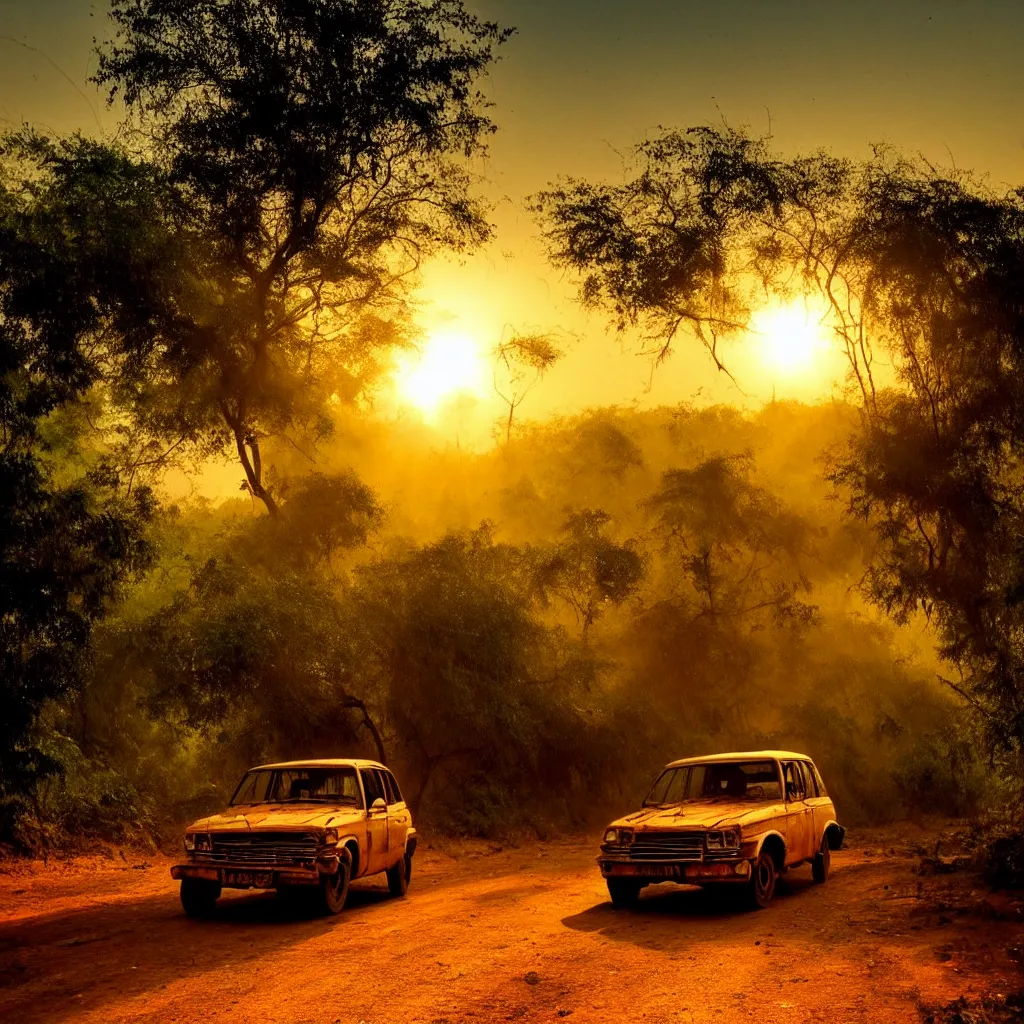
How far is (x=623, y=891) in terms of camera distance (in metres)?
11.4

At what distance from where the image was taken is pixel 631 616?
3067cm

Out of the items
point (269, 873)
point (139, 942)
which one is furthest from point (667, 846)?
Answer: point (139, 942)

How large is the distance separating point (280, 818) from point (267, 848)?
53 centimetres

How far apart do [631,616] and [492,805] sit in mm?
8365

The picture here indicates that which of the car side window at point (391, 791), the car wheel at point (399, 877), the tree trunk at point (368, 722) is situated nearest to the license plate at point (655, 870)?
the car wheel at point (399, 877)

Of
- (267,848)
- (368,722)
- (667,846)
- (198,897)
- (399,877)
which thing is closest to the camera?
(667,846)

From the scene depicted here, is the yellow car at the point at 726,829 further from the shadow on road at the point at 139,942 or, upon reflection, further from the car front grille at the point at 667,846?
the shadow on road at the point at 139,942

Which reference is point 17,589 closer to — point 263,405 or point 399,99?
point 263,405

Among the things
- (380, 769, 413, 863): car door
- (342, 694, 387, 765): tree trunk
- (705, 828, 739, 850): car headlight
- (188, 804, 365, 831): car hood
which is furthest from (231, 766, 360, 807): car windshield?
(342, 694, 387, 765): tree trunk

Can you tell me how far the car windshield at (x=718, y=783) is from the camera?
11844 mm

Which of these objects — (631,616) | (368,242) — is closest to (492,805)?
(631,616)

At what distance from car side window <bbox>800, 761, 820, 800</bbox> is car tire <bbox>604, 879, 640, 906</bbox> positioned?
8.52 ft

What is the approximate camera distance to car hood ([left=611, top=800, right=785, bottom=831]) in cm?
1056

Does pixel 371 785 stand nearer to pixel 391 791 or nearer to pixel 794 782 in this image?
pixel 391 791
